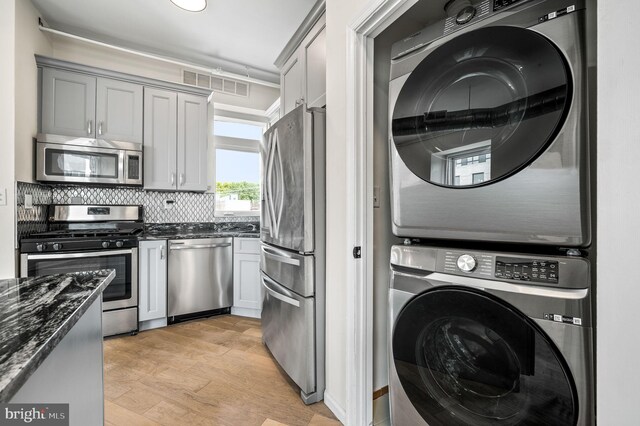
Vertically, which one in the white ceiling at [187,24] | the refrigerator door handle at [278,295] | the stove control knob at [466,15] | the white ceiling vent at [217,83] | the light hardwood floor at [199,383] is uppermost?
the white ceiling at [187,24]

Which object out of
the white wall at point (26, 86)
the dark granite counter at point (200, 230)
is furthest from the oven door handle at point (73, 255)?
the white wall at point (26, 86)

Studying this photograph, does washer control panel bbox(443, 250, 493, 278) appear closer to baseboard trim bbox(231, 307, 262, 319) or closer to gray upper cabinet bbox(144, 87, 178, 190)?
baseboard trim bbox(231, 307, 262, 319)

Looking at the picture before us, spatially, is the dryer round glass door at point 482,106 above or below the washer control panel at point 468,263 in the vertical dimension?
above

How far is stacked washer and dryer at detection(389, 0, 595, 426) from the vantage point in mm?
804

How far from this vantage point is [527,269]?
88cm

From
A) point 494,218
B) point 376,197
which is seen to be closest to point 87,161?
point 376,197

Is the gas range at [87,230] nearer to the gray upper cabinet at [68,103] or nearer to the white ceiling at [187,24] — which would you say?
the gray upper cabinet at [68,103]

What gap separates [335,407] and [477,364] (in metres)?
0.96

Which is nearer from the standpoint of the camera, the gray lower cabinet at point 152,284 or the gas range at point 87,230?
the gas range at point 87,230

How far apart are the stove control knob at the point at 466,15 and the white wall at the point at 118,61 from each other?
3.32 meters

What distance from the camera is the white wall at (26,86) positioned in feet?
7.57

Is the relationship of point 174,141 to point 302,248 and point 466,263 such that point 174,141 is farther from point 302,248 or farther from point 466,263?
point 466,263

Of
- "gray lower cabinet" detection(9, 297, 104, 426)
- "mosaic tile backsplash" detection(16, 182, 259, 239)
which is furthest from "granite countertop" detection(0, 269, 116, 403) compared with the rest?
"mosaic tile backsplash" detection(16, 182, 259, 239)

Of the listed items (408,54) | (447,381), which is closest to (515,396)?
(447,381)
